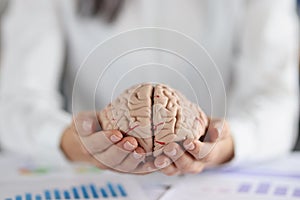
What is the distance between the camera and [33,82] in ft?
2.95

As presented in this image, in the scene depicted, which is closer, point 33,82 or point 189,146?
point 189,146

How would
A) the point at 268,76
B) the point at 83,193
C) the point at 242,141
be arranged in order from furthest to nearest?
the point at 268,76, the point at 242,141, the point at 83,193

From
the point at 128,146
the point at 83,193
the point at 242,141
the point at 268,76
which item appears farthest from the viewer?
the point at 268,76

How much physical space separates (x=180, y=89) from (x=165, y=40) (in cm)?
6

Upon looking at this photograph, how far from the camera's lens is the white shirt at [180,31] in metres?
0.83

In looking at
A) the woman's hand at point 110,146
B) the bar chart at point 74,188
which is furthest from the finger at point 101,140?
the bar chart at point 74,188

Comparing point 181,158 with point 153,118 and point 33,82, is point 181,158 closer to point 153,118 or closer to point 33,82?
point 153,118

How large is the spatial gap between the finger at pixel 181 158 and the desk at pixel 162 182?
0.27 ft

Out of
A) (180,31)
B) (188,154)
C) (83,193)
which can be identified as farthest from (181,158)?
(180,31)

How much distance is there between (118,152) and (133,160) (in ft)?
0.05

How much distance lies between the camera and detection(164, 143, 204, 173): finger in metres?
0.48

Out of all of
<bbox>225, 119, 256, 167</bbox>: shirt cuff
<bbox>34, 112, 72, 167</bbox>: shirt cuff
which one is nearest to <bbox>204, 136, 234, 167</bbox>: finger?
<bbox>225, 119, 256, 167</bbox>: shirt cuff

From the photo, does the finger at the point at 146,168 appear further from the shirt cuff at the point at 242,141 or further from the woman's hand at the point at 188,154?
the shirt cuff at the point at 242,141

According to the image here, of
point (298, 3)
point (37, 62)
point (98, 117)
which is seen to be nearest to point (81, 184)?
point (98, 117)
